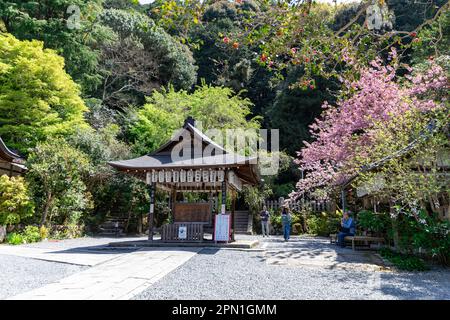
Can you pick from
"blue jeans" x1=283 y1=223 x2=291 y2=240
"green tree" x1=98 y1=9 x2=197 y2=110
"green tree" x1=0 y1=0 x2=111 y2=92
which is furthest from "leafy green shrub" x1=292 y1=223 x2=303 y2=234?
"green tree" x1=0 y1=0 x2=111 y2=92

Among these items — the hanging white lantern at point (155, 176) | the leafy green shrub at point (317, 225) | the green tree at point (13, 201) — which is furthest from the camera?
the leafy green shrub at point (317, 225)

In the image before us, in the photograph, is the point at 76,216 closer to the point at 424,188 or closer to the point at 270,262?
the point at 270,262

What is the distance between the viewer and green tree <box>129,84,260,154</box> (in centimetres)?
2059

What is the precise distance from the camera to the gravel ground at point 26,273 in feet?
17.8

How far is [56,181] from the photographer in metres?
14.0

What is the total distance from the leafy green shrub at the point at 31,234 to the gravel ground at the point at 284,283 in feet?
27.0

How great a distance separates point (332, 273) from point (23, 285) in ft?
19.3

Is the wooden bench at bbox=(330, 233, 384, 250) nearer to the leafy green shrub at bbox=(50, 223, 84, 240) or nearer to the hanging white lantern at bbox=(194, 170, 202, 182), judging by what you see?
the hanging white lantern at bbox=(194, 170, 202, 182)

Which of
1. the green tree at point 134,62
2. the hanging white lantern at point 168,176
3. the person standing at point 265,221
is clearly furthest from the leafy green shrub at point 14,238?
the green tree at point 134,62

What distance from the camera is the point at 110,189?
61.5 feet

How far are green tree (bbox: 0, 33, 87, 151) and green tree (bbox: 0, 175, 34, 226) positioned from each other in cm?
463

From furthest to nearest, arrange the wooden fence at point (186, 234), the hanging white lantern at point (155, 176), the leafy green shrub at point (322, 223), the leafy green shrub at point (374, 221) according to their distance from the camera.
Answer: the leafy green shrub at point (322, 223)
the hanging white lantern at point (155, 176)
the wooden fence at point (186, 234)
the leafy green shrub at point (374, 221)

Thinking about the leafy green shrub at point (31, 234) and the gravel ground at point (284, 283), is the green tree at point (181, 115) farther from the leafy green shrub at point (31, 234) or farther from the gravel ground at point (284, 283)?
the gravel ground at point (284, 283)
